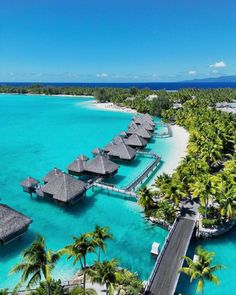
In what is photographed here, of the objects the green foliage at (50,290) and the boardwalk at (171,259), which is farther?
the boardwalk at (171,259)

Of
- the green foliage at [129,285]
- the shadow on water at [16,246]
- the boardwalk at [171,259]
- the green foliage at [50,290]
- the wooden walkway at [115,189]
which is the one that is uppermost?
the green foliage at [50,290]

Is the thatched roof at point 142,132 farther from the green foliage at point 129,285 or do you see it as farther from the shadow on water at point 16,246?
the green foliage at point 129,285

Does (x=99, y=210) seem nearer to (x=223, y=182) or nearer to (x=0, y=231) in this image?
(x=0, y=231)

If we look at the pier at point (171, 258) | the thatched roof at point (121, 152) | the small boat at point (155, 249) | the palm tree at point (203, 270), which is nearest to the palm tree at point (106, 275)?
the pier at point (171, 258)

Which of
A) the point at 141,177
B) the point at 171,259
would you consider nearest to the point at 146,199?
the point at 171,259

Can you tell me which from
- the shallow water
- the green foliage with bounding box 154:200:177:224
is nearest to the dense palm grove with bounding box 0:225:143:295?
the shallow water

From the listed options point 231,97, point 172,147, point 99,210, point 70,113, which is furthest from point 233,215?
point 231,97
